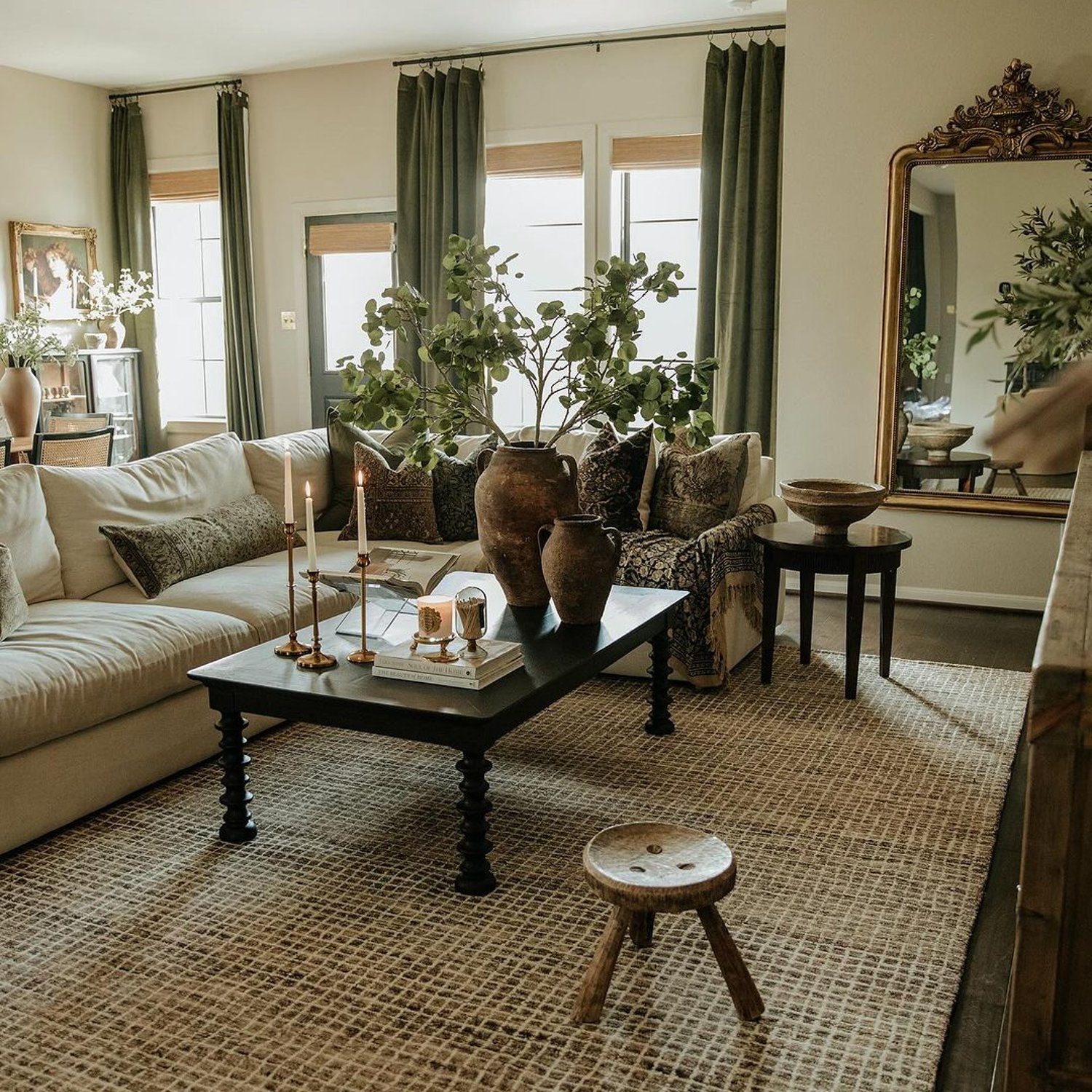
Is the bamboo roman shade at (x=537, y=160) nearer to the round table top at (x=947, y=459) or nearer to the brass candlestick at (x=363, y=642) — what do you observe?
the round table top at (x=947, y=459)

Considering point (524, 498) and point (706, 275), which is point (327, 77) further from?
point (524, 498)

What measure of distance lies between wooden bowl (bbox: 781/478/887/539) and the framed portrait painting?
557 cm

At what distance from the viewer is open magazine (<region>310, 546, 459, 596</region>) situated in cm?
338

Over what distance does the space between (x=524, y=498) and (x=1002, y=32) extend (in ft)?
11.0

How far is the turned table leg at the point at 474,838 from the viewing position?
262 centimetres

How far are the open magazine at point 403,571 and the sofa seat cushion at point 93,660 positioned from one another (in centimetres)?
42

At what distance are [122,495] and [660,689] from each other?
78.4 inches

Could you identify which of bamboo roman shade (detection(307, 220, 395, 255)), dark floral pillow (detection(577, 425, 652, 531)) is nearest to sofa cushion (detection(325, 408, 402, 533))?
dark floral pillow (detection(577, 425, 652, 531))

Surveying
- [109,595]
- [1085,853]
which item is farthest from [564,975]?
[109,595]

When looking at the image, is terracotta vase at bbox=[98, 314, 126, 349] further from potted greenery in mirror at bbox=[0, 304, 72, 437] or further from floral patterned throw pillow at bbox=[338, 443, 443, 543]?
floral patterned throw pillow at bbox=[338, 443, 443, 543]

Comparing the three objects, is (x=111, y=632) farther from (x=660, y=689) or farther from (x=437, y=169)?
(x=437, y=169)

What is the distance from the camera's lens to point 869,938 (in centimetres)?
246

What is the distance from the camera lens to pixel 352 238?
7570mm

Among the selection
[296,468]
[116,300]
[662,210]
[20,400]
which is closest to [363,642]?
[296,468]
